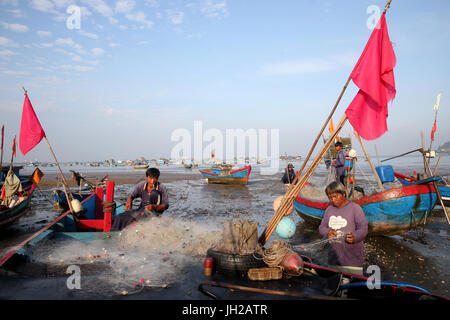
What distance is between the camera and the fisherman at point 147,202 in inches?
257

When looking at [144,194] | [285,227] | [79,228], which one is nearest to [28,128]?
[79,228]

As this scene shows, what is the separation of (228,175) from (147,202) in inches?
825

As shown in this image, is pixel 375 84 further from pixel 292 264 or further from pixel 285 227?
pixel 285 227

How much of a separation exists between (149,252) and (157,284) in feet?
5.60

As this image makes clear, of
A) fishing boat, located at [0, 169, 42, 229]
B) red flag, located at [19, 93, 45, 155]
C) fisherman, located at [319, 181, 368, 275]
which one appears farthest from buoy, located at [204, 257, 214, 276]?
fishing boat, located at [0, 169, 42, 229]

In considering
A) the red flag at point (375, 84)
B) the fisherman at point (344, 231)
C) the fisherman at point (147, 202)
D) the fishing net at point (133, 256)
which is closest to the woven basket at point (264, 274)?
the fisherman at point (344, 231)

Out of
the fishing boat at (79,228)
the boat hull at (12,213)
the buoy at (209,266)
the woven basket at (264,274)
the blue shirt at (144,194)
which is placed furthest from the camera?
the boat hull at (12,213)

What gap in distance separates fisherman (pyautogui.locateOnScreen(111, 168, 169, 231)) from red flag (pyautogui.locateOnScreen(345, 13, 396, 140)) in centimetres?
473

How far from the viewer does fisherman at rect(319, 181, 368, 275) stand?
12.7 ft

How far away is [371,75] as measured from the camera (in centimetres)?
423

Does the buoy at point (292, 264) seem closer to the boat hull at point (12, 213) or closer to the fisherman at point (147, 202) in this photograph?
the fisherman at point (147, 202)

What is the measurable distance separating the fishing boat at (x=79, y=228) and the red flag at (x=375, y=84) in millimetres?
5807

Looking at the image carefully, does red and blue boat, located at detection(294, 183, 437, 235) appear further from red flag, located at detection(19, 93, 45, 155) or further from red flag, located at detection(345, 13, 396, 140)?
red flag, located at detection(19, 93, 45, 155)
